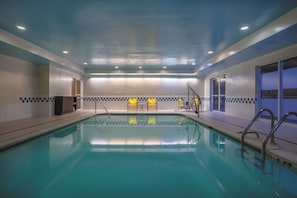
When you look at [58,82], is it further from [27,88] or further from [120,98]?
[120,98]

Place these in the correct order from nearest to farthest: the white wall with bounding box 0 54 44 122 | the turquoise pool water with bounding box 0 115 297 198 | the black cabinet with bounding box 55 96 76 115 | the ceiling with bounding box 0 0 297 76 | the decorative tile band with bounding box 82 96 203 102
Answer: the turquoise pool water with bounding box 0 115 297 198 < the ceiling with bounding box 0 0 297 76 < the white wall with bounding box 0 54 44 122 < the black cabinet with bounding box 55 96 76 115 < the decorative tile band with bounding box 82 96 203 102

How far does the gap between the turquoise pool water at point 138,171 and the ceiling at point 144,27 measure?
2.53m

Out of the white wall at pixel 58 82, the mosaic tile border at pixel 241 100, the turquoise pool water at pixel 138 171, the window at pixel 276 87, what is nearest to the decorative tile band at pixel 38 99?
the white wall at pixel 58 82

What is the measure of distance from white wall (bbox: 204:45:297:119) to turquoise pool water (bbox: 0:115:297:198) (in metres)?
3.25

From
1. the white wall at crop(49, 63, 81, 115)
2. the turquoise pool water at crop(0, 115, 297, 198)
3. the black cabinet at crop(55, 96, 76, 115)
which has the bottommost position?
the turquoise pool water at crop(0, 115, 297, 198)

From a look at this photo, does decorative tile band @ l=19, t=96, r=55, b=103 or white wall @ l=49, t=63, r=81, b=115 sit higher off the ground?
white wall @ l=49, t=63, r=81, b=115

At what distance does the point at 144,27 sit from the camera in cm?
471

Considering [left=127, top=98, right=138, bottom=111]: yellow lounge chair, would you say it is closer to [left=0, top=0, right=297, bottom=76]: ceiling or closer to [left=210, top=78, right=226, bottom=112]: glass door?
[left=210, top=78, right=226, bottom=112]: glass door

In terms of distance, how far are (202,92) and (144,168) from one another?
10.2 m

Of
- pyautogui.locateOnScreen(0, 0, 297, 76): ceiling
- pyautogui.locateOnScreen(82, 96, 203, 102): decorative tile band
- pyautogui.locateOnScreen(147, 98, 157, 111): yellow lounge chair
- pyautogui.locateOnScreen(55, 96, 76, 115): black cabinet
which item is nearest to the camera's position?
pyautogui.locateOnScreen(0, 0, 297, 76): ceiling

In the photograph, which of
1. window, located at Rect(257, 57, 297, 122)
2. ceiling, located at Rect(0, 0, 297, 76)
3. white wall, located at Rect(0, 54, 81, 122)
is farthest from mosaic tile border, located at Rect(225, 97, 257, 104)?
white wall, located at Rect(0, 54, 81, 122)

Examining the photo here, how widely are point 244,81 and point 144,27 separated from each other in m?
4.90

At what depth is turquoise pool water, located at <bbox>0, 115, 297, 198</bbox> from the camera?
2305mm

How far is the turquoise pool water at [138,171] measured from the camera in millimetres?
2305
